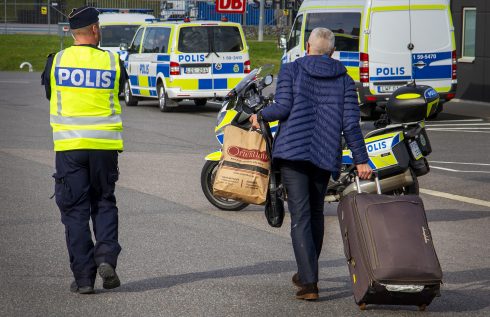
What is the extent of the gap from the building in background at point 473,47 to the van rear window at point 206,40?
5.47 m

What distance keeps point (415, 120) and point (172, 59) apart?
13.2 meters

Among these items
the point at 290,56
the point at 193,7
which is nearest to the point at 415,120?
the point at 290,56

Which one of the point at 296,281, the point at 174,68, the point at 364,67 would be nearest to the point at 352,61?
the point at 364,67

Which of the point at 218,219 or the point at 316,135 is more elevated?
the point at 316,135

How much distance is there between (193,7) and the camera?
55781 millimetres

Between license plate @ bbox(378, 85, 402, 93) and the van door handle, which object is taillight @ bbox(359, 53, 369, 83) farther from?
the van door handle

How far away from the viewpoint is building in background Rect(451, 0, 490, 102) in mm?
25312

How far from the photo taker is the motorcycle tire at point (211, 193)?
36.2 feet

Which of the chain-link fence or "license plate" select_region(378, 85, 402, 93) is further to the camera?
the chain-link fence

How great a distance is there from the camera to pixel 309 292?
7.03 m

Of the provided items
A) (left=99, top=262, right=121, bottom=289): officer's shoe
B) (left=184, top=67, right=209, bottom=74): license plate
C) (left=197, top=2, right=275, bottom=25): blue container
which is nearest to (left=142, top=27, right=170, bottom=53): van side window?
(left=184, top=67, right=209, bottom=74): license plate

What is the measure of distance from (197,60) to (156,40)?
1.36m

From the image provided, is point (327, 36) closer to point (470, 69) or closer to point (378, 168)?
point (378, 168)

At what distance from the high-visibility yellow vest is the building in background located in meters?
18.8
